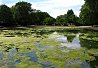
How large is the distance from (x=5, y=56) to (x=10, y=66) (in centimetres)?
378

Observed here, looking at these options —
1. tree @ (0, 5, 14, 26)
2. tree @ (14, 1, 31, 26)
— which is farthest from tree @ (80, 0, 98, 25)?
tree @ (14, 1, 31, 26)

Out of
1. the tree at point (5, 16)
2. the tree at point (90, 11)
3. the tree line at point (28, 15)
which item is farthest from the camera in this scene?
the tree at point (5, 16)

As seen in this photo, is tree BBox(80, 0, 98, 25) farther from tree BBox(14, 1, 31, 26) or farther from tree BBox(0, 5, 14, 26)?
tree BBox(14, 1, 31, 26)

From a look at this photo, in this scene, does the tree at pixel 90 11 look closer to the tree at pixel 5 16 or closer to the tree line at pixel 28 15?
the tree line at pixel 28 15

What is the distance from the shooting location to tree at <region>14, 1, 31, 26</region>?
10075 cm

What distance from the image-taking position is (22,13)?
10288 centimetres

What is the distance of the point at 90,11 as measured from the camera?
2393 inches

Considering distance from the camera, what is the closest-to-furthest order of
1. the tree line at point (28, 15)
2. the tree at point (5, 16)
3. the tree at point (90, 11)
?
the tree at point (90, 11)
the tree line at point (28, 15)
the tree at point (5, 16)

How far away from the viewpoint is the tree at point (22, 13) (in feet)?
331

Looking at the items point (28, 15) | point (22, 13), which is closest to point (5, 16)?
point (22, 13)

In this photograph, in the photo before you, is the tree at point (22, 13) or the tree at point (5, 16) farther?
the tree at point (22, 13)

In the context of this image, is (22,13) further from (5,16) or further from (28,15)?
(5,16)

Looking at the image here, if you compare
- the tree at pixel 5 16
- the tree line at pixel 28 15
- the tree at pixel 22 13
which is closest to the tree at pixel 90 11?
the tree line at pixel 28 15

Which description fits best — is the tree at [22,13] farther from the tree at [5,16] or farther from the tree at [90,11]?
the tree at [90,11]
